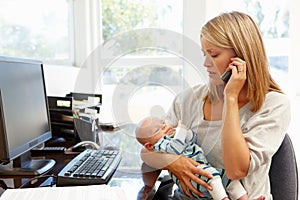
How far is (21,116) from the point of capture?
1.07 meters

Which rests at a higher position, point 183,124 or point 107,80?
point 107,80

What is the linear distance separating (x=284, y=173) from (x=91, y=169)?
0.61 metres

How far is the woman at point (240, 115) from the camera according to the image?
0.99 metres

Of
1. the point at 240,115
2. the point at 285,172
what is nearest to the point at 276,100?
the point at 240,115

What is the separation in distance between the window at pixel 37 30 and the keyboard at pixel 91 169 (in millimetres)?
933

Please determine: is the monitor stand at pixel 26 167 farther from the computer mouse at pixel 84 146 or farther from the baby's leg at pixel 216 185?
the baby's leg at pixel 216 185

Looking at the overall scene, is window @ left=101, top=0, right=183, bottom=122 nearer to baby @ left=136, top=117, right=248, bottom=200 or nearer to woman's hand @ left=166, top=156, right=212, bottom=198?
baby @ left=136, top=117, right=248, bottom=200

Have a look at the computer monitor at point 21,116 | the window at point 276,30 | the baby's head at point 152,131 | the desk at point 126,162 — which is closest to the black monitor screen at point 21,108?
the computer monitor at point 21,116

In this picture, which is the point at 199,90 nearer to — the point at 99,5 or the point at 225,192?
the point at 225,192

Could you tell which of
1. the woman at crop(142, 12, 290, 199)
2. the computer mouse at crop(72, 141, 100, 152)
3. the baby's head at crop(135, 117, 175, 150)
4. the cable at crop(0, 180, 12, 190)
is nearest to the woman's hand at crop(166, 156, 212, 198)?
the woman at crop(142, 12, 290, 199)

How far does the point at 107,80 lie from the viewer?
1074mm

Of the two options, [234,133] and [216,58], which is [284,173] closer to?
[234,133]

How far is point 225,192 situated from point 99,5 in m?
2.13

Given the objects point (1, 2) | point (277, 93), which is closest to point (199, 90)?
point (277, 93)
